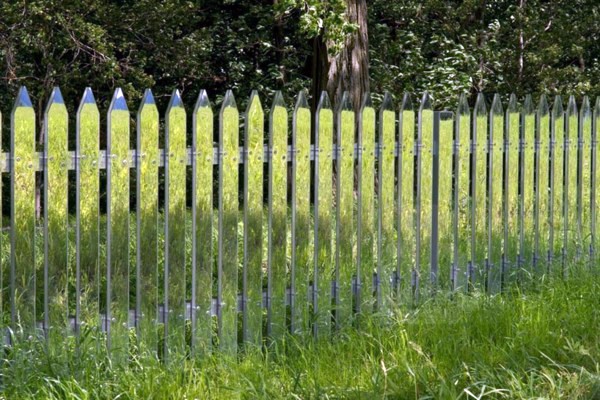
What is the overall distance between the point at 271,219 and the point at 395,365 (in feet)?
4.52

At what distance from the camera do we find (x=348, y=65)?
42.9 feet

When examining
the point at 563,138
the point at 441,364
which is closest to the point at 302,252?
the point at 441,364

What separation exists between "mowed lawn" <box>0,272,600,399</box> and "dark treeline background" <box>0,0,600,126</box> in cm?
1001

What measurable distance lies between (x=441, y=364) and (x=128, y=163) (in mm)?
1898

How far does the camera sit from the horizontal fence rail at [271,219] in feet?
17.6

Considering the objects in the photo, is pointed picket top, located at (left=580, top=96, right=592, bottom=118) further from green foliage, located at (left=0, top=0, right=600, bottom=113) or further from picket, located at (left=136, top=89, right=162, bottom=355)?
green foliage, located at (left=0, top=0, right=600, bottom=113)

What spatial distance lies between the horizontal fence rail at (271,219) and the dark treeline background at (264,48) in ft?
27.3

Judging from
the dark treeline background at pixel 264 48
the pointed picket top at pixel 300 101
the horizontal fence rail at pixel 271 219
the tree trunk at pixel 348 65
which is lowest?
the horizontal fence rail at pixel 271 219

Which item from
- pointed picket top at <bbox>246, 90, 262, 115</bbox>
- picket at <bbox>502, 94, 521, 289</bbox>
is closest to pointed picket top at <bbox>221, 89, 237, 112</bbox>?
pointed picket top at <bbox>246, 90, 262, 115</bbox>

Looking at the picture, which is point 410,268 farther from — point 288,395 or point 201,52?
point 201,52

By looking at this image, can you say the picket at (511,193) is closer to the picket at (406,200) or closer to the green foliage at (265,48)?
the picket at (406,200)

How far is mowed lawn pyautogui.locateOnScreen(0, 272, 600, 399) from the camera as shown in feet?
16.9

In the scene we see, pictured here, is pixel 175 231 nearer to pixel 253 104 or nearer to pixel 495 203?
pixel 253 104

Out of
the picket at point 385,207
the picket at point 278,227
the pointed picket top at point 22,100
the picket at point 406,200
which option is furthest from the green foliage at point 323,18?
the pointed picket top at point 22,100
